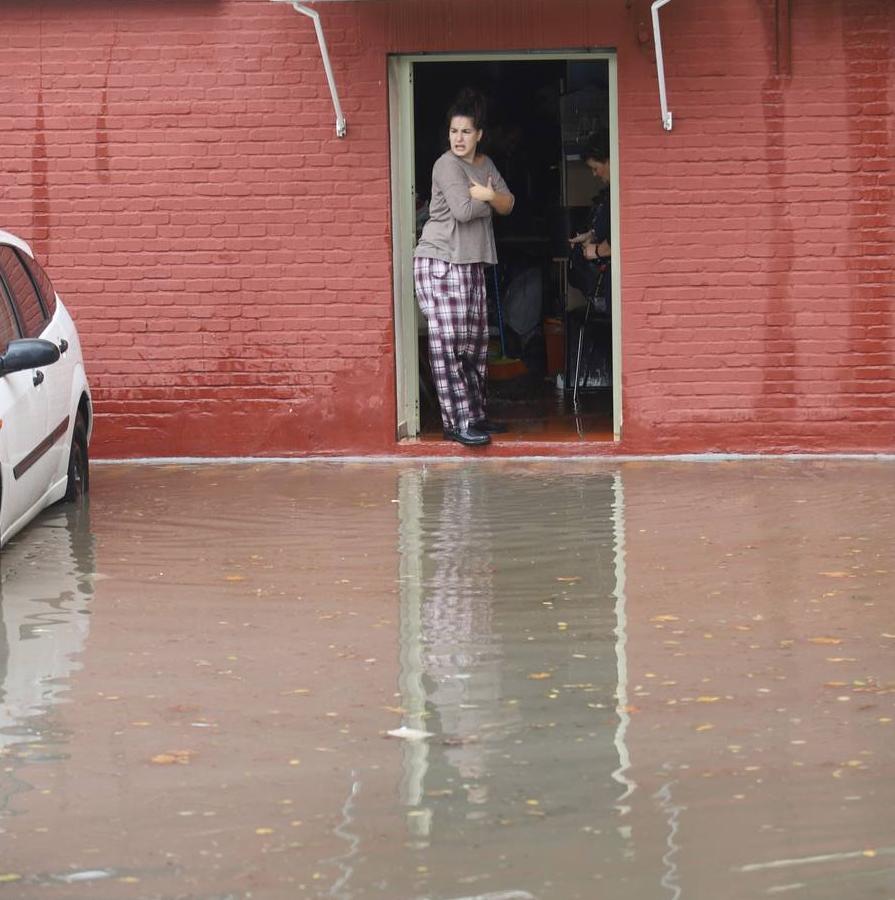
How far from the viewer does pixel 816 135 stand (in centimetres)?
1132

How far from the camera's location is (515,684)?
6.46 meters

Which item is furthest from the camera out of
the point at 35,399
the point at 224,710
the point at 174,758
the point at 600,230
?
the point at 600,230

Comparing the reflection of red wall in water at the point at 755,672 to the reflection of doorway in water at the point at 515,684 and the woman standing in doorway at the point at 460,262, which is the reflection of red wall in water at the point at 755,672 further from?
the woman standing in doorway at the point at 460,262

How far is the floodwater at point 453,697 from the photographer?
4762 millimetres

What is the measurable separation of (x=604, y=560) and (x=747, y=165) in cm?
375

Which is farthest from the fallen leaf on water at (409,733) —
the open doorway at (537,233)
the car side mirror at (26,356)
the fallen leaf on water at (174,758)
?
the open doorway at (537,233)

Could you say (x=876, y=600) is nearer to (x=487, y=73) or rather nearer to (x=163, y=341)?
(x=163, y=341)

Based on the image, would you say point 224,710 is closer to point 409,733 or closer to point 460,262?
point 409,733

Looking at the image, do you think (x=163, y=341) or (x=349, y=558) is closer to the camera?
(x=349, y=558)

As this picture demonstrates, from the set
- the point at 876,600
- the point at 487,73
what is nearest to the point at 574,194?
the point at 487,73

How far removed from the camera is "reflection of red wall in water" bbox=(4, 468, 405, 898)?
487cm

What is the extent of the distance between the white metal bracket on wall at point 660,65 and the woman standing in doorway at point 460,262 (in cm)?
104

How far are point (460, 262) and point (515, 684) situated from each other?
17.7ft

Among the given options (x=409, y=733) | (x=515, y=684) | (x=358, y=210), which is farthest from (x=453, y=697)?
(x=358, y=210)
